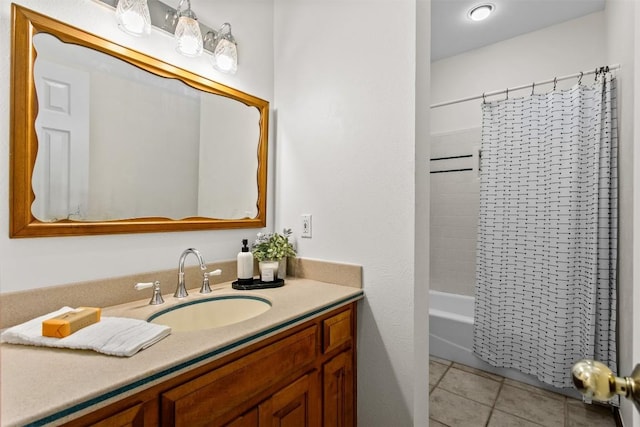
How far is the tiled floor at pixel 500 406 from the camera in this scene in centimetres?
170

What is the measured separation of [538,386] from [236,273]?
6.92 feet

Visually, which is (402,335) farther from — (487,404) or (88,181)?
(88,181)

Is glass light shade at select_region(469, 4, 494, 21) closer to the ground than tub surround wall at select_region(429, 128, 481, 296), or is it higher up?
higher up

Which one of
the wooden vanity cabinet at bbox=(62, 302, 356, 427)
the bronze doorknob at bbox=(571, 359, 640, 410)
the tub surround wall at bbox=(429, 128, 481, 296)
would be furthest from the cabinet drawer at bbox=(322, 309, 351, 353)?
the tub surround wall at bbox=(429, 128, 481, 296)

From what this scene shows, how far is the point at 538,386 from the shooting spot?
80.0 inches

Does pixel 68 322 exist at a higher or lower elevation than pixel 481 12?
lower

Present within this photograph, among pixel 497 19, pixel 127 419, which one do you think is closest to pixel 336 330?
pixel 127 419

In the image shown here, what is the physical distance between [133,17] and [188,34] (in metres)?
0.20

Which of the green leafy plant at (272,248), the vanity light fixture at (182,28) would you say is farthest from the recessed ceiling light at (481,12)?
the green leafy plant at (272,248)

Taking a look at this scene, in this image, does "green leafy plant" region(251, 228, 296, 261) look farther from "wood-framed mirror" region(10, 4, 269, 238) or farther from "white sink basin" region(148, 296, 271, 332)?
"white sink basin" region(148, 296, 271, 332)

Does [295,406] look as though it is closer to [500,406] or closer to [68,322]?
[68,322]

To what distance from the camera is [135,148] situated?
1188 millimetres

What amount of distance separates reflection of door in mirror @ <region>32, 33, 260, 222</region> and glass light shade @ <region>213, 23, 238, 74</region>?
0.15m

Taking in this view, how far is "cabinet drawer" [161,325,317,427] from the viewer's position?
72cm
